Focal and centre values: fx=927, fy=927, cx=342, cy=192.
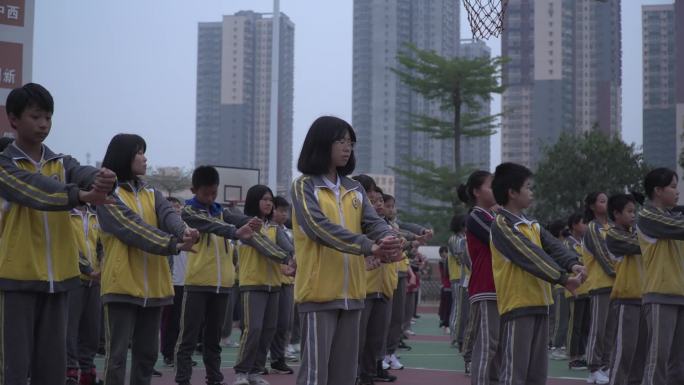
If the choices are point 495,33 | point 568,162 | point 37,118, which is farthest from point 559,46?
point 37,118

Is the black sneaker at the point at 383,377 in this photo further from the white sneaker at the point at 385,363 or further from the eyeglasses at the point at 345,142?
the eyeglasses at the point at 345,142

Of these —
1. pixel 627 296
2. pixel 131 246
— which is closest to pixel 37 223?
pixel 131 246

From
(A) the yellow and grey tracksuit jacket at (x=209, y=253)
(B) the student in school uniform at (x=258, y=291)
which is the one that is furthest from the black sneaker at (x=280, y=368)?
(A) the yellow and grey tracksuit jacket at (x=209, y=253)

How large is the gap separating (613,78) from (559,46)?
237 inches

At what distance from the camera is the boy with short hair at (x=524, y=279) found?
6.16 metres

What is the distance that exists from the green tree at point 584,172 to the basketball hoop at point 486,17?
3420 cm

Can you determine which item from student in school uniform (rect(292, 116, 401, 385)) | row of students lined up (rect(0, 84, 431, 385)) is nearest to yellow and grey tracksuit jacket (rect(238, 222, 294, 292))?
row of students lined up (rect(0, 84, 431, 385))

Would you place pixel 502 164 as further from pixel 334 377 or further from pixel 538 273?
pixel 334 377

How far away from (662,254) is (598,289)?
2.54 m

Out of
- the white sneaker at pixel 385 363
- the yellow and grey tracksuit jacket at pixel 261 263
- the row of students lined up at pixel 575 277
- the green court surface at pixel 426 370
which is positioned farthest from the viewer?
the white sneaker at pixel 385 363

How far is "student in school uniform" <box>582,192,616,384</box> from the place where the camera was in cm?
969

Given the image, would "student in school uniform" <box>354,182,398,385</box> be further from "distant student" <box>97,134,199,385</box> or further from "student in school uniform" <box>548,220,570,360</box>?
"student in school uniform" <box>548,220,570,360</box>

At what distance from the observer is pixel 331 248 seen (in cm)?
557

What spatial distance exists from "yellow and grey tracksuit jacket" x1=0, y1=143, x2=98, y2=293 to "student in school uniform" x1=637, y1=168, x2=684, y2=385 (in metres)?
4.49
